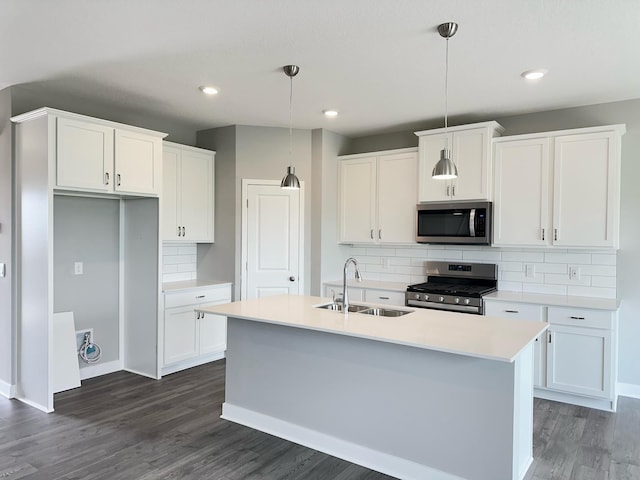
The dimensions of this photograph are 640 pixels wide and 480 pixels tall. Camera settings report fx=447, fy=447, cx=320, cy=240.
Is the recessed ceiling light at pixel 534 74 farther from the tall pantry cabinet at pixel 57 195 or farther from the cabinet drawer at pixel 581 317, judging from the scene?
the tall pantry cabinet at pixel 57 195

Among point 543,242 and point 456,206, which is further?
point 456,206

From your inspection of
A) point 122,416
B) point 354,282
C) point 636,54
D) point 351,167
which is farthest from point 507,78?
point 122,416

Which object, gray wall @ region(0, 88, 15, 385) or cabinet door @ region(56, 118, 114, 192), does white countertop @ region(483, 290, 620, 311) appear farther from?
gray wall @ region(0, 88, 15, 385)

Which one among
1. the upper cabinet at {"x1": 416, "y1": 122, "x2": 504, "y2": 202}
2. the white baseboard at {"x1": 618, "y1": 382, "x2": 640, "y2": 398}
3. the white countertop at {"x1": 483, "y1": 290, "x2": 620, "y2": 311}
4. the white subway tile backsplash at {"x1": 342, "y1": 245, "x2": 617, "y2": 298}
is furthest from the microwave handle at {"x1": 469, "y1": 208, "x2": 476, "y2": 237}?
the white baseboard at {"x1": 618, "y1": 382, "x2": 640, "y2": 398}

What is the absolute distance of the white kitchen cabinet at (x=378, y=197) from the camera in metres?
4.80

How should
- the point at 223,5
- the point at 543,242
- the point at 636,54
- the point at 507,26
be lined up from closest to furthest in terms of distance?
the point at 223,5 < the point at 507,26 < the point at 636,54 < the point at 543,242

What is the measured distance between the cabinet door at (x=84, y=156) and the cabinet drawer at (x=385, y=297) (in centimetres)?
271

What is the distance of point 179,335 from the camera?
4.47 metres

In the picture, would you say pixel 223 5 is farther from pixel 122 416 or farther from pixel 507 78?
pixel 122 416

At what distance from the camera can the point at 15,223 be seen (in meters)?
3.70

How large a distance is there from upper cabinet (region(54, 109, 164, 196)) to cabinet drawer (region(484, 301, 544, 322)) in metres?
3.24

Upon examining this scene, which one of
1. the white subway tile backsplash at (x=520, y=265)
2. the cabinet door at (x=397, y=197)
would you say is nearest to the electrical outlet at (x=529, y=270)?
the white subway tile backsplash at (x=520, y=265)

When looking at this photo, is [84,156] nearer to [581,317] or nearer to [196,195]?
[196,195]

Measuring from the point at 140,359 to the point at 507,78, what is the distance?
4127 millimetres
